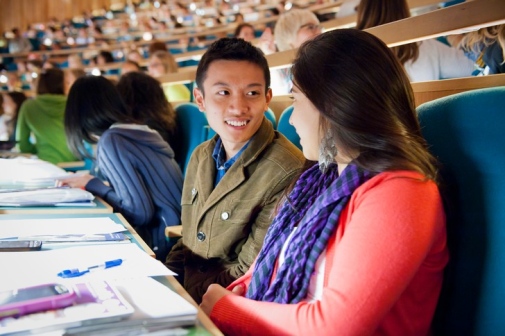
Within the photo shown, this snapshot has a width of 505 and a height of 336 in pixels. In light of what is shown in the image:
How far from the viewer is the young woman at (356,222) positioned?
2.69ft

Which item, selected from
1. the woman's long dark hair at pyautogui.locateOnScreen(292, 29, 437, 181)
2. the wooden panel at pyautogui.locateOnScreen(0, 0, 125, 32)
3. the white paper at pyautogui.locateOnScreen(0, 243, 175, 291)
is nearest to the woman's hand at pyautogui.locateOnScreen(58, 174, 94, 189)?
the white paper at pyautogui.locateOnScreen(0, 243, 175, 291)

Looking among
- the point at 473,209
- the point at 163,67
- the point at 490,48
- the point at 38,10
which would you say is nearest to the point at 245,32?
the point at 163,67

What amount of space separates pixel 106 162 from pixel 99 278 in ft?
3.72

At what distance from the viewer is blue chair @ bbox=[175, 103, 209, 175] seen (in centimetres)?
260

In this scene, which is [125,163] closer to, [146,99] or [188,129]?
[188,129]

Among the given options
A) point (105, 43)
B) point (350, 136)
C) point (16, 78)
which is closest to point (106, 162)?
point (350, 136)

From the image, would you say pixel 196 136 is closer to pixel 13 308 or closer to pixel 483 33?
pixel 483 33

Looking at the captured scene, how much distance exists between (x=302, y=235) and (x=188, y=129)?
6.05ft

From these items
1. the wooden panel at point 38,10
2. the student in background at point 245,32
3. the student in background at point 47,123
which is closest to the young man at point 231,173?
the student in background at point 47,123

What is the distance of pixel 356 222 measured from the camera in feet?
2.83

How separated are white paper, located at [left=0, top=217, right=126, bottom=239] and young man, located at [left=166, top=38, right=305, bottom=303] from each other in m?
0.26

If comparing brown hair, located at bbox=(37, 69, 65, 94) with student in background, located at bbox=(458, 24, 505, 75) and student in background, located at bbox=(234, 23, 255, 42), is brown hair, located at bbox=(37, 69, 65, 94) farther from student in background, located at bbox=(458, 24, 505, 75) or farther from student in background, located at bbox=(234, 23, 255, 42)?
student in background, located at bbox=(458, 24, 505, 75)

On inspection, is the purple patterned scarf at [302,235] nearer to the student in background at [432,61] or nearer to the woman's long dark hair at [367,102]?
the woman's long dark hair at [367,102]

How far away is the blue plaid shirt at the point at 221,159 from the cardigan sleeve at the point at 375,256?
71 cm
